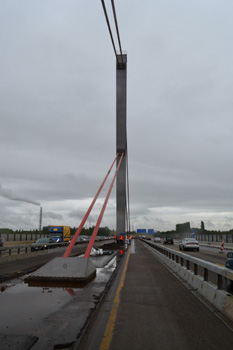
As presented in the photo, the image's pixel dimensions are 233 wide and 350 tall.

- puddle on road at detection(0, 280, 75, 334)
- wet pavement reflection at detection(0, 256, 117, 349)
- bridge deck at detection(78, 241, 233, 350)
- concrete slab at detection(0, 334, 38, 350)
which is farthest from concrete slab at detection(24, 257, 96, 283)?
concrete slab at detection(0, 334, 38, 350)

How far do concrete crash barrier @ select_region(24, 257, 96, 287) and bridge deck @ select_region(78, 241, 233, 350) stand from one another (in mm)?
2150

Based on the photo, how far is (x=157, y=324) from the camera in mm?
5582

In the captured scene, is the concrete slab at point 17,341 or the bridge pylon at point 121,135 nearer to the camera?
the concrete slab at point 17,341

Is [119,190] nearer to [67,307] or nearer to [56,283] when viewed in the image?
[56,283]

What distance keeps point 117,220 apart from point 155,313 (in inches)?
1407

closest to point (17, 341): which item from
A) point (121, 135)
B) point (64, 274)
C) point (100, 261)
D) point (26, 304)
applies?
point (26, 304)

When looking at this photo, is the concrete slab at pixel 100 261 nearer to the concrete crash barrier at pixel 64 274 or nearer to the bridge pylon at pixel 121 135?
the concrete crash barrier at pixel 64 274

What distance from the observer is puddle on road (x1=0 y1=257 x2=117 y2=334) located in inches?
213

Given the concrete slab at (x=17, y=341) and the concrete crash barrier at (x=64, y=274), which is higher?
the concrete crash barrier at (x=64, y=274)

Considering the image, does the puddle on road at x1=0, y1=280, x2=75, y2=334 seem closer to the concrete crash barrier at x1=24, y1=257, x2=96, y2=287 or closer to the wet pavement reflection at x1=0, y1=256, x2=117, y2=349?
the wet pavement reflection at x1=0, y1=256, x2=117, y2=349

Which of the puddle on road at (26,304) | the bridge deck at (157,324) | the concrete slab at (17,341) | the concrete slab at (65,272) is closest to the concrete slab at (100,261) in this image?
the concrete slab at (65,272)

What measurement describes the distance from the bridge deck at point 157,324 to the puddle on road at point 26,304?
110 cm

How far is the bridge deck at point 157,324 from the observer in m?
4.62

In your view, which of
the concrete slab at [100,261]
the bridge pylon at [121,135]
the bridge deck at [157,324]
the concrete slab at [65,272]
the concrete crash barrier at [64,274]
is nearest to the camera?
the bridge deck at [157,324]
